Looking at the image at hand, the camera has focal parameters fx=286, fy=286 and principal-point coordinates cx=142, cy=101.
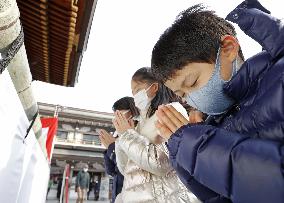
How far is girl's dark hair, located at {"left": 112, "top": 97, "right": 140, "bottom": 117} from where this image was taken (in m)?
2.85

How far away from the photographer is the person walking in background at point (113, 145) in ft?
9.22

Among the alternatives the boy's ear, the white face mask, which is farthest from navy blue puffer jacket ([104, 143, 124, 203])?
the boy's ear

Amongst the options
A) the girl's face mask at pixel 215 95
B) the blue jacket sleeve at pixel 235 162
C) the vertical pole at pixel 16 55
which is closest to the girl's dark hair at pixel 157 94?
the girl's face mask at pixel 215 95

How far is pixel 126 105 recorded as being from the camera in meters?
2.89

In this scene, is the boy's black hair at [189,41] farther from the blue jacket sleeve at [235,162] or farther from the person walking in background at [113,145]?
the person walking in background at [113,145]

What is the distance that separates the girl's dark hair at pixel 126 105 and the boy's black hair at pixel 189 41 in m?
1.36

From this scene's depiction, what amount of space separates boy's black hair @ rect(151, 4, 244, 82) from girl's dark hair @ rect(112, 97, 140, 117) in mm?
1355

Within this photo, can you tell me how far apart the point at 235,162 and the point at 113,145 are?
2.21m

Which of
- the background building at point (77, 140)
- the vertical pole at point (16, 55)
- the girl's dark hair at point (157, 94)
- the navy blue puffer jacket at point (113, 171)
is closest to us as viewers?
the vertical pole at point (16, 55)

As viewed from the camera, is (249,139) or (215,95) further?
(215,95)

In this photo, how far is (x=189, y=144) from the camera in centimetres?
100

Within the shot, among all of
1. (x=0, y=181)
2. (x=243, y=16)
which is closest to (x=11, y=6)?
(x=0, y=181)

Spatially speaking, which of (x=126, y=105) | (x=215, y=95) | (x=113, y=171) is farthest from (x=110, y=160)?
(x=215, y=95)

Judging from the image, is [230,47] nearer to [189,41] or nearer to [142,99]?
[189,41]
